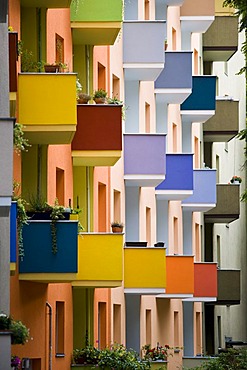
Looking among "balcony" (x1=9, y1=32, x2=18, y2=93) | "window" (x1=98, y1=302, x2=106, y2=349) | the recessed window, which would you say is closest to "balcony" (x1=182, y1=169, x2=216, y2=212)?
"window" (x1=98, y1=302, x2=106, y2=349)

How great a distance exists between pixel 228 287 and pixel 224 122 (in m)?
5.05

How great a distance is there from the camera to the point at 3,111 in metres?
23.1

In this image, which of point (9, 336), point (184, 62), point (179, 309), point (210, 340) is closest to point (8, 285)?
point (9, 336)

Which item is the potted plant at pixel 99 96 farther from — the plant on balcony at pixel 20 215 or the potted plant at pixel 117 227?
the plant on balcony at pixel 20 215

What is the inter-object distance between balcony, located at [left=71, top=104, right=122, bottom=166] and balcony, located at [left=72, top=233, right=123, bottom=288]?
1.56 metres

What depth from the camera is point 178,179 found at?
38781 mm

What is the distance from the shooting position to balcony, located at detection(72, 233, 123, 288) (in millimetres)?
28391

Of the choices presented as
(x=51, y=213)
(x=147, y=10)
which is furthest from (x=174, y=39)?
(x=51, y=213)

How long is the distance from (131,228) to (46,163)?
9065 mm

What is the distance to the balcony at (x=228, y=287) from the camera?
154 ft

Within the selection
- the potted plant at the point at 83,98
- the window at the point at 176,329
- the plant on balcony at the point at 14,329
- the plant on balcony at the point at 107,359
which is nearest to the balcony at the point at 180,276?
the window at the point at 176,329

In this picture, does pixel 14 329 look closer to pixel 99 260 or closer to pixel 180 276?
pixel 99 260

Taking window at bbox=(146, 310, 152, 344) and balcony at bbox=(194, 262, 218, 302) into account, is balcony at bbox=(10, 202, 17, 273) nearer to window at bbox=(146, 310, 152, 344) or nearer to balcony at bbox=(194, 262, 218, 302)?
window at bbox=(146, 310, 152, 344)

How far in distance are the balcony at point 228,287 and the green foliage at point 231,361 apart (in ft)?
59.9
